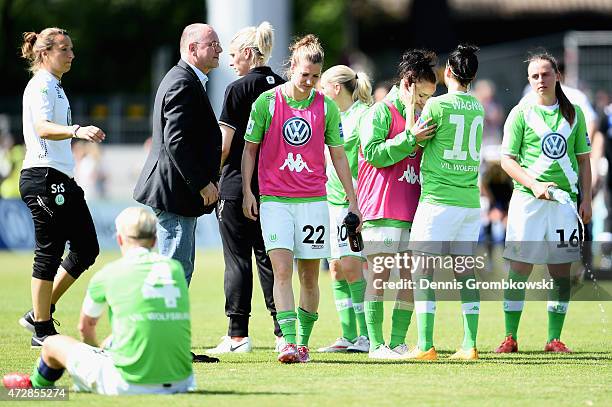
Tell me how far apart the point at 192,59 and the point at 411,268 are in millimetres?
2307

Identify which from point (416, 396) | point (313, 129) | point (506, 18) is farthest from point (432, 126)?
point (506, 18)

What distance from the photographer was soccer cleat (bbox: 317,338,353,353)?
9.69 m

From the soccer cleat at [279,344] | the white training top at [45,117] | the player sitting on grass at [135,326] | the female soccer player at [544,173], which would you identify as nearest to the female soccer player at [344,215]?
the soccer cleat at [279,344]

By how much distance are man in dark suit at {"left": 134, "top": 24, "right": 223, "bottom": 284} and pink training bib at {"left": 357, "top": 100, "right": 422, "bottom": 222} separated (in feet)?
4.26

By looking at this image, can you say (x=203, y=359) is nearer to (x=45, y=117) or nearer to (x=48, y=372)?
(x=48, y=372)

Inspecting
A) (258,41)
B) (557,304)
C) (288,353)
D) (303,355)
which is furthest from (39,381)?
(557,304)

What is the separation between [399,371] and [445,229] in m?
1.20

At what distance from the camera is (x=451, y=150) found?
351 inches

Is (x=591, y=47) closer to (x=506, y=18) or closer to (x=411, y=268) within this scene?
(x=411, y=268)

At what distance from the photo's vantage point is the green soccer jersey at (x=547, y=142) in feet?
31.3

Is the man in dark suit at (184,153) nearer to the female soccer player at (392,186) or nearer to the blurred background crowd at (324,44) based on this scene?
the female soccer player at (392,186)

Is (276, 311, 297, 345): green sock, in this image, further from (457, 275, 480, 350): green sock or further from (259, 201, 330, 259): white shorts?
(457, 275, 480, 350): green sock

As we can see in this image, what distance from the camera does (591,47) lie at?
66.6ft

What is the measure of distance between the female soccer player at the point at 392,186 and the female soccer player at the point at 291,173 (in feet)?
1.48
